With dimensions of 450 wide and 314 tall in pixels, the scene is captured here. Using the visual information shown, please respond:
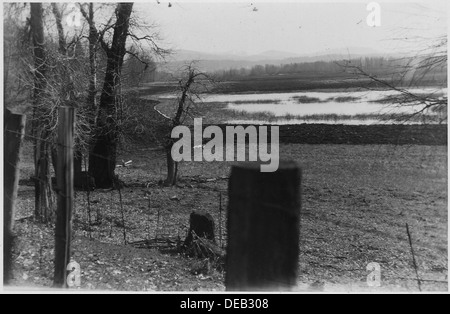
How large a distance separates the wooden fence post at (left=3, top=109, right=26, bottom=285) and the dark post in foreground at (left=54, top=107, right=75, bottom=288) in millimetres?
854

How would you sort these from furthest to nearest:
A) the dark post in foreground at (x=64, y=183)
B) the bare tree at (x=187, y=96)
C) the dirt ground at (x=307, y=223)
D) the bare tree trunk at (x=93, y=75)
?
the bare tree trunk at (x=93, y=75) → the bare tree at (x=187, y=96) → the dirt ground at (x=307, y=223) → the dark post in foreground at (x=64, y=183)

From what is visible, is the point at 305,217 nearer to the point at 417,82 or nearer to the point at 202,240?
the point at 202,240

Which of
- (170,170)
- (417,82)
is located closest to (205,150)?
(170,170)

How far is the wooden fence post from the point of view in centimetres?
407

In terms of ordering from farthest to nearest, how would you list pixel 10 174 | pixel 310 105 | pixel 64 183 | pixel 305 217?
pixel 310 105 < pixel 305 217 < pixel 10 174 < pixel 64 183

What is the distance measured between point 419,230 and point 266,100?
78.5 inches

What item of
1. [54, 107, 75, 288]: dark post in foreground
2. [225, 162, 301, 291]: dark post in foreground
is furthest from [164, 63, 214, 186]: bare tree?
[225, 162, 301, 291]: dark post in foreground

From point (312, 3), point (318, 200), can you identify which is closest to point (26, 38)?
point (312, 3)

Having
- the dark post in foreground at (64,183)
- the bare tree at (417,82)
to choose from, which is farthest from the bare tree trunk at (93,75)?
the bare tree at (417,82)

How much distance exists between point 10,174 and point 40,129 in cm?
114

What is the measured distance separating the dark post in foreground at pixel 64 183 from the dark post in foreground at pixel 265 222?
173cm

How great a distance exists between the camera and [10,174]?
168 inches

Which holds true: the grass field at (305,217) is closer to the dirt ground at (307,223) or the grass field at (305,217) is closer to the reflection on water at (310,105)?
the dirt ground at (307,223)

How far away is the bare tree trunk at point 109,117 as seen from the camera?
5.07 meters
